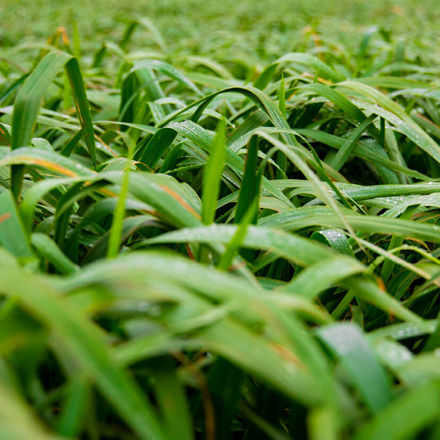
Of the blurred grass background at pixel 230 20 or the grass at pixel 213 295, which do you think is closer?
the grass at pixel 213 295

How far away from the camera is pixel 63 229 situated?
1.82 feet

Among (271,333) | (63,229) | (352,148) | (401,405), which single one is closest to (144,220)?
(63,229)

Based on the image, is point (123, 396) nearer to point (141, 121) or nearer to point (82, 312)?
point (82, 312)

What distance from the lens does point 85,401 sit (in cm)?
32

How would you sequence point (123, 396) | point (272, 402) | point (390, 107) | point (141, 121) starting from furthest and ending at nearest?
point (141, 121)
point (390, 107)
point (272, 402)
point (123, 396)

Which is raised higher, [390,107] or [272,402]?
[390,107]

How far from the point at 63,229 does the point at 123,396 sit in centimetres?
30

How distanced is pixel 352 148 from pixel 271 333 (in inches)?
24.3

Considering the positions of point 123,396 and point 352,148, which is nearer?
point 123,396

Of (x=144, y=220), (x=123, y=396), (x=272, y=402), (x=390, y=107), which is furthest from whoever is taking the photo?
(x=390, y=107)

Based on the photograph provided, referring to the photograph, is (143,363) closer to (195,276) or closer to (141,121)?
(195,276)

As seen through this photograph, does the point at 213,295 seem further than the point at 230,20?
No

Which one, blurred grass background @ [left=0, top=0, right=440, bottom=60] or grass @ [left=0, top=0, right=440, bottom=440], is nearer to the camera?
grass @ [left=0, top=0, right=440, bottom=440]

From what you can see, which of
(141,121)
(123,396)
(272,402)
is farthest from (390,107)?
(123,396)
